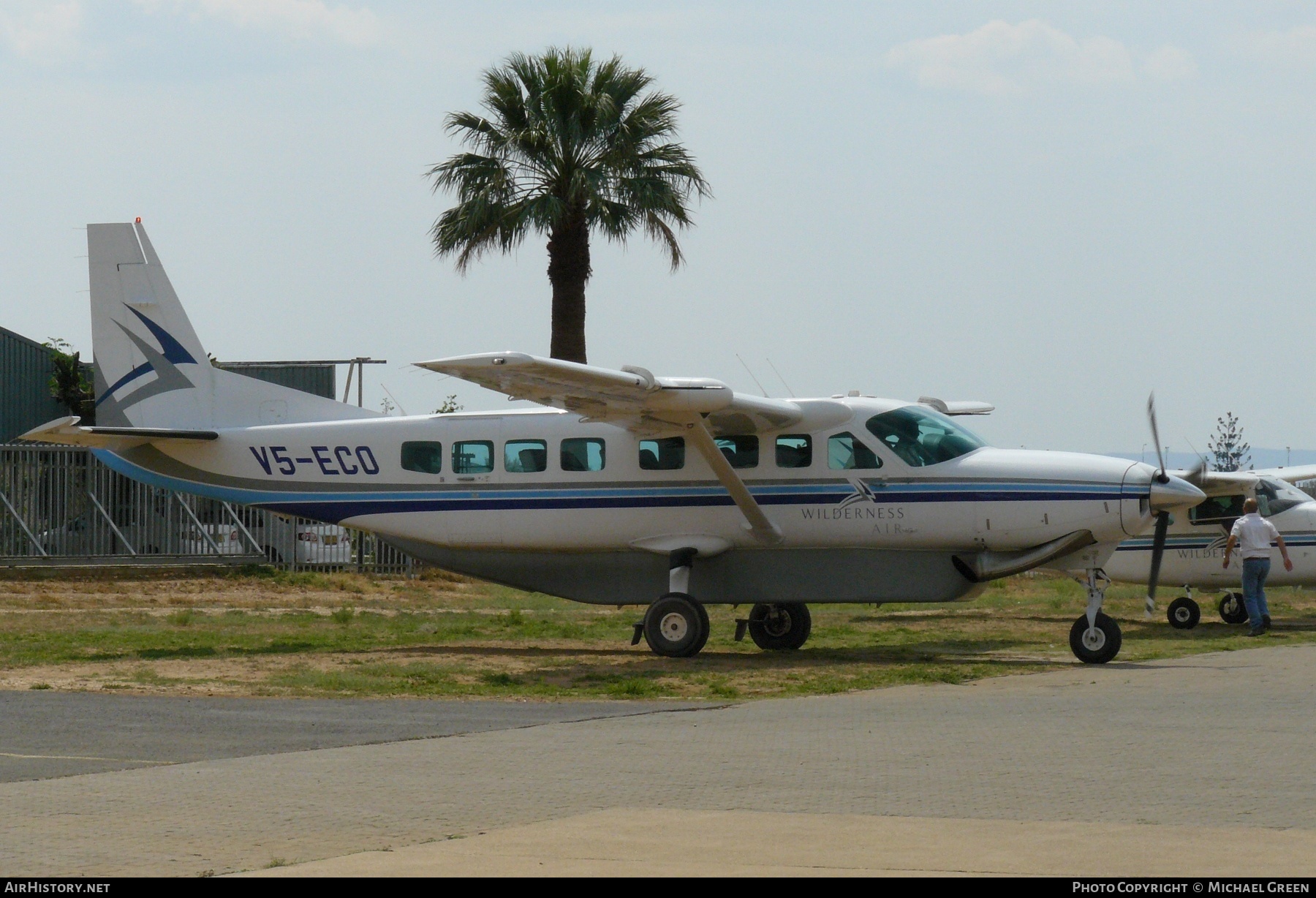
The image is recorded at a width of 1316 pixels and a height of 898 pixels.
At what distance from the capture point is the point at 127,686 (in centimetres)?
1361

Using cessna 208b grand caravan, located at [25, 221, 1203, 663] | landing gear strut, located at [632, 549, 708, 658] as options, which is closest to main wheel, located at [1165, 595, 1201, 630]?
cessna 208b grand caravan, located at [25, 221, 1203, 663]

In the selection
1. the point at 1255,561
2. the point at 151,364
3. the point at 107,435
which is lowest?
the point at 1255,561

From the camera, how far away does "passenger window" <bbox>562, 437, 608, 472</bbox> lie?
18.0 m

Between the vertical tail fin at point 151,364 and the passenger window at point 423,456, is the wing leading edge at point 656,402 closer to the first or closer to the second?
the passenger window at point 423,456

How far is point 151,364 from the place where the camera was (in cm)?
1958

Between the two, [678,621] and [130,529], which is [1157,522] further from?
[130,529]

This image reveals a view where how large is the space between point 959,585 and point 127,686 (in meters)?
8.59

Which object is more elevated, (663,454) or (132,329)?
(132,329)

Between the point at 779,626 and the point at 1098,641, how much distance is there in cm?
400

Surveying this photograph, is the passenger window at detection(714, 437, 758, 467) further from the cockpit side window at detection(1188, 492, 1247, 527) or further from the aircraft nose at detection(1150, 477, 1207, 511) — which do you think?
the cockpit side window at detection(1188, 492, 1247, 527)

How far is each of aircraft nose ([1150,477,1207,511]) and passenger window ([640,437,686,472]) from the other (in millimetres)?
4946

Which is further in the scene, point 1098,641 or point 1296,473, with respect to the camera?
point 1296,473

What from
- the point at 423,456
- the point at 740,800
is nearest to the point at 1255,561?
the point at 423,456
